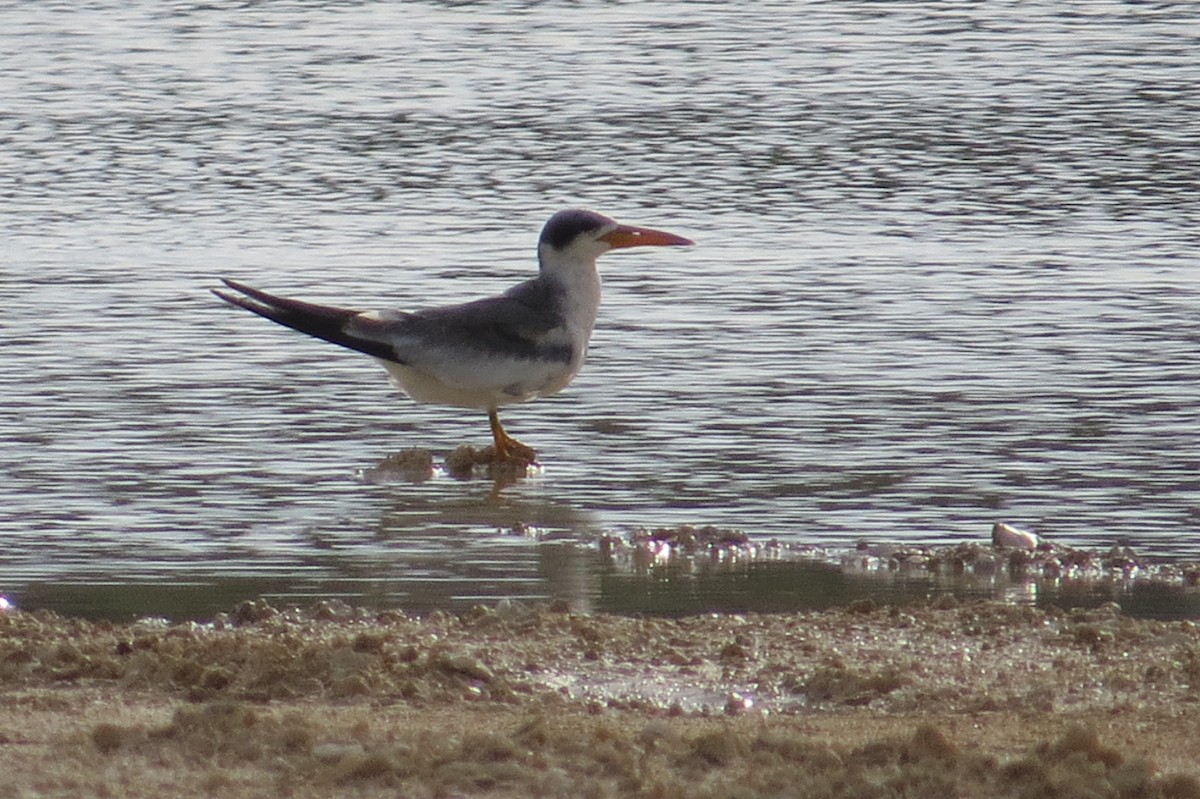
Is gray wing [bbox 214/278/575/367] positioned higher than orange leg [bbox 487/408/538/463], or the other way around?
gray wing [bbox 214/278/575/367]

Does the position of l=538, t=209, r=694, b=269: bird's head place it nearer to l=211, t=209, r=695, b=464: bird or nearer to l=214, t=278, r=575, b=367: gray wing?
l=211, t=209, r=695, b=464: bird

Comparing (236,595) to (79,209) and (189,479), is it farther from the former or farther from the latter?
(79,209)

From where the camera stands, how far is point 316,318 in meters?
8.21

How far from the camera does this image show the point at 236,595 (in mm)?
6145

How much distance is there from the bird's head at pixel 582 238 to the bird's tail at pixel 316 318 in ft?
2.42

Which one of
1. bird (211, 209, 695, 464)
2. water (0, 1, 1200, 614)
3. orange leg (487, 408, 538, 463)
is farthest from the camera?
bird (211, 209, 695, 464)

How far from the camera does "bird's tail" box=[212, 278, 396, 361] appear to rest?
8.09 meters

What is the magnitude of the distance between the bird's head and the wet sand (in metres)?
2.85

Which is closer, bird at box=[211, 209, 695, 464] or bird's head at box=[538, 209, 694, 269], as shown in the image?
bird at box=[211, 209, 695, 464]

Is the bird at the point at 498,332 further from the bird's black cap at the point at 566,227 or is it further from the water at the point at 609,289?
the water at the point at 609,289

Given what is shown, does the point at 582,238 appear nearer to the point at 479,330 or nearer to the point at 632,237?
the point at 632,237

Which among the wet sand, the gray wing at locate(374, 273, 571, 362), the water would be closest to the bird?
the gray wing at locate(374, 273, 571, 362)

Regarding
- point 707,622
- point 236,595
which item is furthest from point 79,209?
point 707,622

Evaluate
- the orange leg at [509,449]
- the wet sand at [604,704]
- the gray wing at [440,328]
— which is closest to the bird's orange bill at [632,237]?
the gray wing at [440,328]
